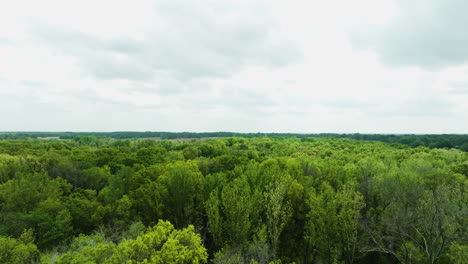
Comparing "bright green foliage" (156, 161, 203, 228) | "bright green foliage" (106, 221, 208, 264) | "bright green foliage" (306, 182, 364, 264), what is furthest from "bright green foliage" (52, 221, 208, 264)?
"bright green foliage" (306, 182, 364, 264)

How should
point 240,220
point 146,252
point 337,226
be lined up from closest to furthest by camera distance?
point 146,252, point 337,226, point 240,220

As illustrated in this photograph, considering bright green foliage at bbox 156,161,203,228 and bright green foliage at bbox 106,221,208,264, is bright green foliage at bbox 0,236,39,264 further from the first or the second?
bright green foliage at bbox 156,161,203,228

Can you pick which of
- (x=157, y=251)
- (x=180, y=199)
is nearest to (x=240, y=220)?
(x=180, y=199)

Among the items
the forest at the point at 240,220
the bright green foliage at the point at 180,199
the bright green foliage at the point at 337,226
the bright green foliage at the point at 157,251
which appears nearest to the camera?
the bright green foliage at the point at 157,251

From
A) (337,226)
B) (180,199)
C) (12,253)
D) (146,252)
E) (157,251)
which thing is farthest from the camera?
(180,199)

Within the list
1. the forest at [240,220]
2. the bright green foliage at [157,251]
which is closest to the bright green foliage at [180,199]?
the forest at [240,220]

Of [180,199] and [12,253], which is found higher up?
[180,199]

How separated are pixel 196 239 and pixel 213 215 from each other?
19.6ft

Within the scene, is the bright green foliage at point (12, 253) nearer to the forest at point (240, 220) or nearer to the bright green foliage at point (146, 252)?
the forest at point (240, 220)

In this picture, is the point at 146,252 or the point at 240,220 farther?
the point at 240,220

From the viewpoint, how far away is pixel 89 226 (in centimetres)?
3488

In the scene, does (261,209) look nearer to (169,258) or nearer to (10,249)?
(169,258)

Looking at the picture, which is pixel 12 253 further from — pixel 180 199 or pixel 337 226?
pixel 337 226

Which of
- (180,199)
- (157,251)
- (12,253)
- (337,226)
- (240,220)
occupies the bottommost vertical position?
(12,253)
